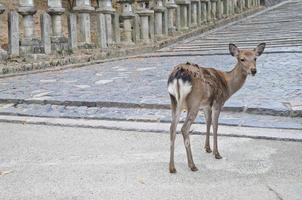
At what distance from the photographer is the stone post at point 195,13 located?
21125 mm

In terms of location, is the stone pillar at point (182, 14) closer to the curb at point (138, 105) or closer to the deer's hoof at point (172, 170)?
the curb at point (138, 105)

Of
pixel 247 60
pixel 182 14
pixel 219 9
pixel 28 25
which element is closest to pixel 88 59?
pixel 28 25

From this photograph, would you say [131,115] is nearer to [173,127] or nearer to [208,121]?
[208,121]

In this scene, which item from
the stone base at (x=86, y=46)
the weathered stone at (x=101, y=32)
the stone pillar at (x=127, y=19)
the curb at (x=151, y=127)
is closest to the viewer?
the curb at (x=151, y=127)

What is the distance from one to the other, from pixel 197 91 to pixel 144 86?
14.8 ft

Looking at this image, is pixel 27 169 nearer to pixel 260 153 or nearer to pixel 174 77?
pixel 174 77

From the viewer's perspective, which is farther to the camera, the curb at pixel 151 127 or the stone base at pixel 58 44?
the stone base at pixel 58 44

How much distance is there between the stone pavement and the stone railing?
973 mm

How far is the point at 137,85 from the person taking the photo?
9.47m

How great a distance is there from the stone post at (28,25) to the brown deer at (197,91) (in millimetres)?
7984

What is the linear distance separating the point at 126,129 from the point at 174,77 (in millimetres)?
1890

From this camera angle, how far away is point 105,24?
15156mm

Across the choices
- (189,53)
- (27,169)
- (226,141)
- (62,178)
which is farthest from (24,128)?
(189,53)

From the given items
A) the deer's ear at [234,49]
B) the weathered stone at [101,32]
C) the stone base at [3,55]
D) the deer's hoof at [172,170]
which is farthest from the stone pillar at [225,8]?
the deer's hoof at [172,170]
